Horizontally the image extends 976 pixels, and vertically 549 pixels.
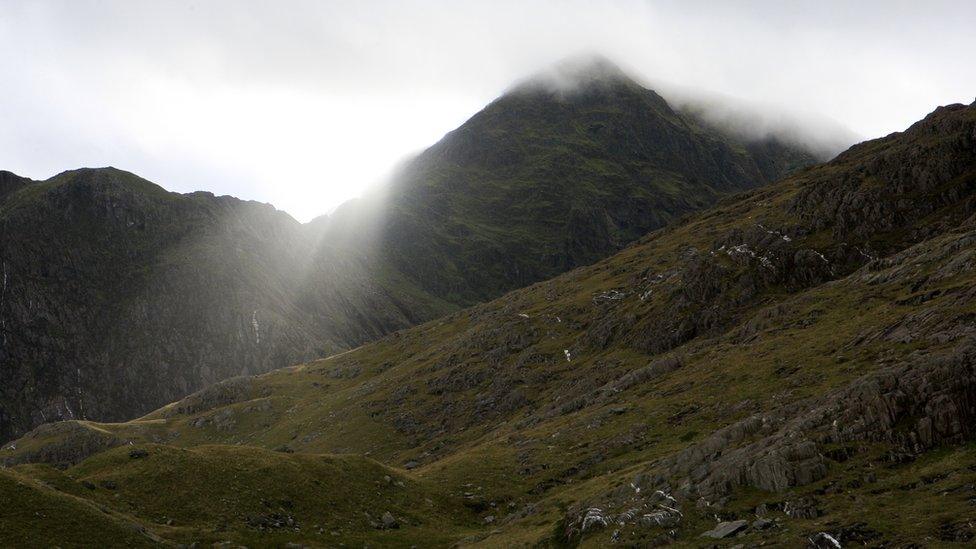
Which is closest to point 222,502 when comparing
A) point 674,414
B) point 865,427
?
point 674,414

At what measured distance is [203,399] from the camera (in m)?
156

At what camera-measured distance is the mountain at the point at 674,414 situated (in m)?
37.2

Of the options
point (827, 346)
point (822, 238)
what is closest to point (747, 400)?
point (827, 346)

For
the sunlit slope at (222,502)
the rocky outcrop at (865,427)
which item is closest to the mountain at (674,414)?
the rocky outcrop at (865,427)

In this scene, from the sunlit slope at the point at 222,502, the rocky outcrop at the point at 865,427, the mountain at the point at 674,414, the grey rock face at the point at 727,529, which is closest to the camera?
the grey rock face at the point at 727,529

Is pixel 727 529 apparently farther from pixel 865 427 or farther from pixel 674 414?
pixel 674 414

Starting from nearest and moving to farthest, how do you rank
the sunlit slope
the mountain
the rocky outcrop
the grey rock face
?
1. the grey rock face
2. the rocky outcrop
3. the mountain
4. the sunlit slope

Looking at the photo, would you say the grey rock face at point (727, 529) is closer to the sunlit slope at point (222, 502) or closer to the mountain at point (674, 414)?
the mountain at point (674, 414)

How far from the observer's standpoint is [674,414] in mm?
67750

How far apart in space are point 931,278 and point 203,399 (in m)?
146

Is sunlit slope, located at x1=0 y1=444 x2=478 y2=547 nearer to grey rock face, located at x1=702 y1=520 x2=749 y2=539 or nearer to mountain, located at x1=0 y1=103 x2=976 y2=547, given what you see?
mountain, located at x1=0 y1=103 x2=976 y2=547

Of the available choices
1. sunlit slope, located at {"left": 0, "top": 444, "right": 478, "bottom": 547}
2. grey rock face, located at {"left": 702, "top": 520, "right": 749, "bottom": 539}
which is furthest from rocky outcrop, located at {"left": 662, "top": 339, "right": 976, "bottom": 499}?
sunlit slope, located at {"left": 0, "top": 444, "right": 478, "bottom": 547}

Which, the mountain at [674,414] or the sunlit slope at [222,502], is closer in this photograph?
the mountain at [674,414]

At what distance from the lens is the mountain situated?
3722 centimetres
